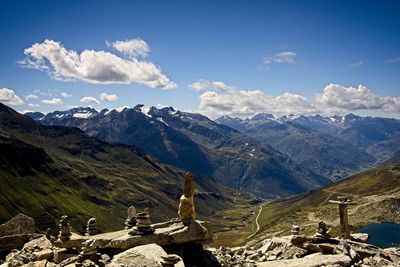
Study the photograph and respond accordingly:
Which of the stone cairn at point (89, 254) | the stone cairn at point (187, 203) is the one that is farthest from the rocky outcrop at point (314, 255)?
the stone cairn at point (89, 254)

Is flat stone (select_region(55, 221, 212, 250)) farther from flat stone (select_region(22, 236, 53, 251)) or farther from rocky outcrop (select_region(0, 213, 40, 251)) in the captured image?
rocky outcrop (select_region(0, 213, 40, 251))

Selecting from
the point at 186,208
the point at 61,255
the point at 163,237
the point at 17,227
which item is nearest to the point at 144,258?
the point at 163,237

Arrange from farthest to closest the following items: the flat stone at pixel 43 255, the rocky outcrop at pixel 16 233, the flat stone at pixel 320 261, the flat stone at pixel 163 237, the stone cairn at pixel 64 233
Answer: the rocky outcrop at pixel 16 233 < the stone cairn at pixel 64 233 < the flat stone at pixel 43 255 < the flat stone at pixel 163 237 < the flat stone at pixel 320 261

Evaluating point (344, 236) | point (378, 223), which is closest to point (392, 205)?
point (378, 223)

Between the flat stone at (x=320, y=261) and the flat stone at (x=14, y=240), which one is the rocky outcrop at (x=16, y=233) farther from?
the flat stone at (x=320, y=261)

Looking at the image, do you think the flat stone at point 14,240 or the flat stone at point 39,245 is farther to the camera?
the flat stone at point 14,240

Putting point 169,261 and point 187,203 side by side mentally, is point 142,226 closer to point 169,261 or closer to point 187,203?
point 187,203

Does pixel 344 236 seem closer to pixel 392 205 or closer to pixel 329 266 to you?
pixel 329 266

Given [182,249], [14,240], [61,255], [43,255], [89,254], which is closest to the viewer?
[89,254]

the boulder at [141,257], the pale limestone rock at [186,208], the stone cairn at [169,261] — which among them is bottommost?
the stone cairn at [169,261]

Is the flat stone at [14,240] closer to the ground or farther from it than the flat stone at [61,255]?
closer to the ground

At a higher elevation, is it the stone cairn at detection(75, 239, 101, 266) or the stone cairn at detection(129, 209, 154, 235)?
the stone cairn at detection(129, 209, 154, 235)

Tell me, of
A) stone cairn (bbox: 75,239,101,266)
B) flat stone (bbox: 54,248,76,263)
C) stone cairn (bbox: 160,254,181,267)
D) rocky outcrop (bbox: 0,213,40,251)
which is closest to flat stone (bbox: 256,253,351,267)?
stone cairn (bbox: 160,254,181,267)

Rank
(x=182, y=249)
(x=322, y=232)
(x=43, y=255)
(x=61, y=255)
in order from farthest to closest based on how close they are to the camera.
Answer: (x=322, y=232)
(x=43, y=255)
(x=61, y=255)
(x=182, y=249)
